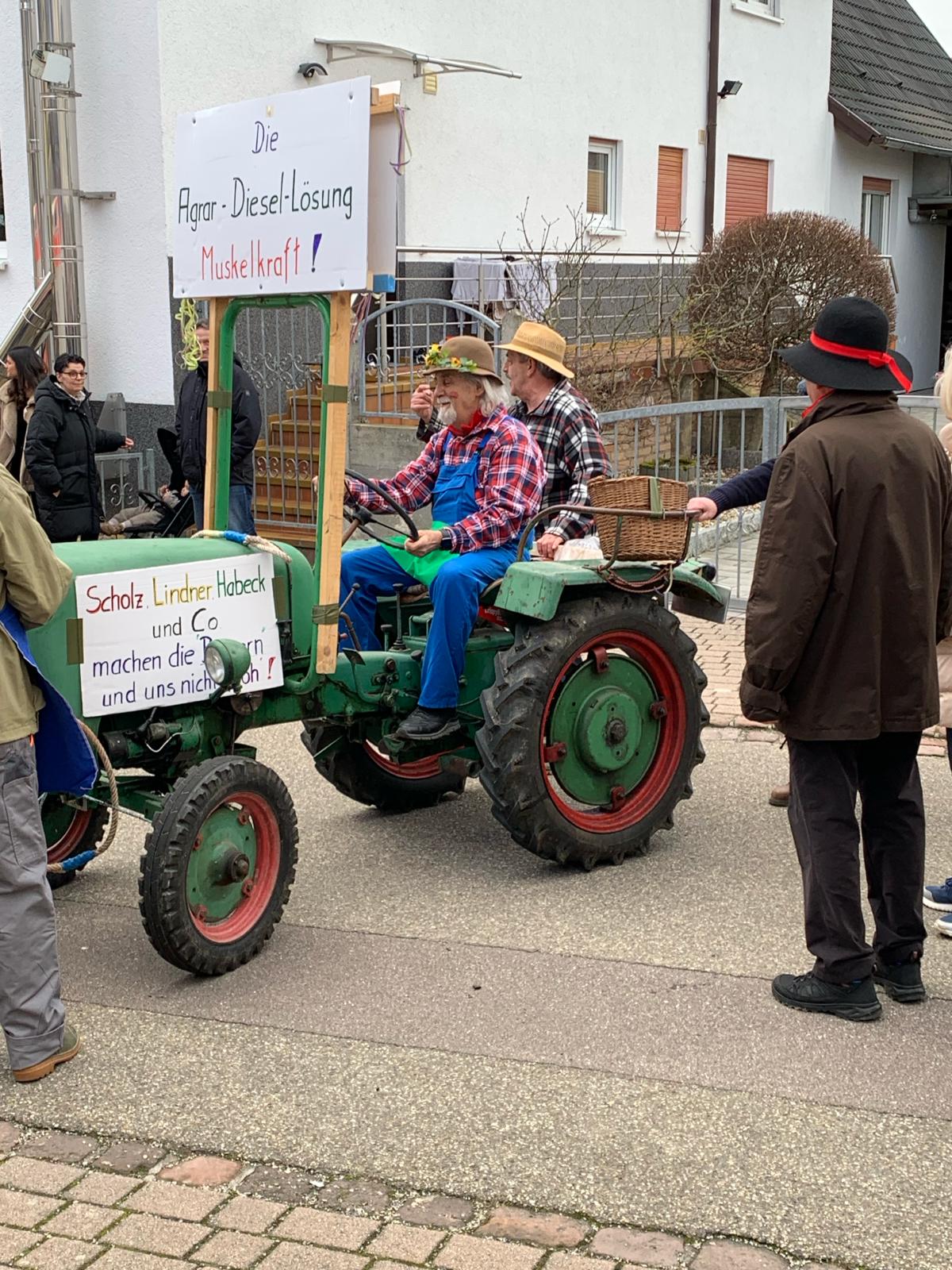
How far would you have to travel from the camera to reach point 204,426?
9.15m

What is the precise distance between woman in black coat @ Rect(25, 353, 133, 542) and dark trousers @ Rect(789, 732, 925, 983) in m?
5.97

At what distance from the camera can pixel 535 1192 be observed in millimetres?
3162

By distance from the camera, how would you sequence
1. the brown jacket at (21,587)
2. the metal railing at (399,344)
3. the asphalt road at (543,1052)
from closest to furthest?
the asphalt road at (543,1052) < the brown jacket at (21,587) < the metal railing at (399,344)

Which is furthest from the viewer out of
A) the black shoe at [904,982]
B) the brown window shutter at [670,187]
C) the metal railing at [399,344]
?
the brown window shutter at [670,187]

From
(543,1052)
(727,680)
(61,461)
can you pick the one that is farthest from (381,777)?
(61,461)

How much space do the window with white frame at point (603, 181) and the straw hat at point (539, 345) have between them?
12098mm

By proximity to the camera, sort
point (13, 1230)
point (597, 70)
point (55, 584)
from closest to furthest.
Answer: point (13, 1230) < point (55, 584) < point (597, 70)

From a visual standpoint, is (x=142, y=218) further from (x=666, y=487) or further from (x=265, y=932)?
(x=265, y=932)

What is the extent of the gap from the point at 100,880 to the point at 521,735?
154 cm

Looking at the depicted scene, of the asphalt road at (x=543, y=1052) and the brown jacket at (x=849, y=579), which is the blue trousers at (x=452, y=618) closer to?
the asphalt road at (x=543, y=1052)

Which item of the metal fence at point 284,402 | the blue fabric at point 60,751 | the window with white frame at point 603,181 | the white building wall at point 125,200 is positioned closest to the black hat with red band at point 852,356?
the blue fabric at point 60,751

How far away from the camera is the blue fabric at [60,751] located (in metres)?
3.87

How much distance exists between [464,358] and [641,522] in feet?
3.03

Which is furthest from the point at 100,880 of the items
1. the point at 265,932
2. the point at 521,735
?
the point at 521,735
